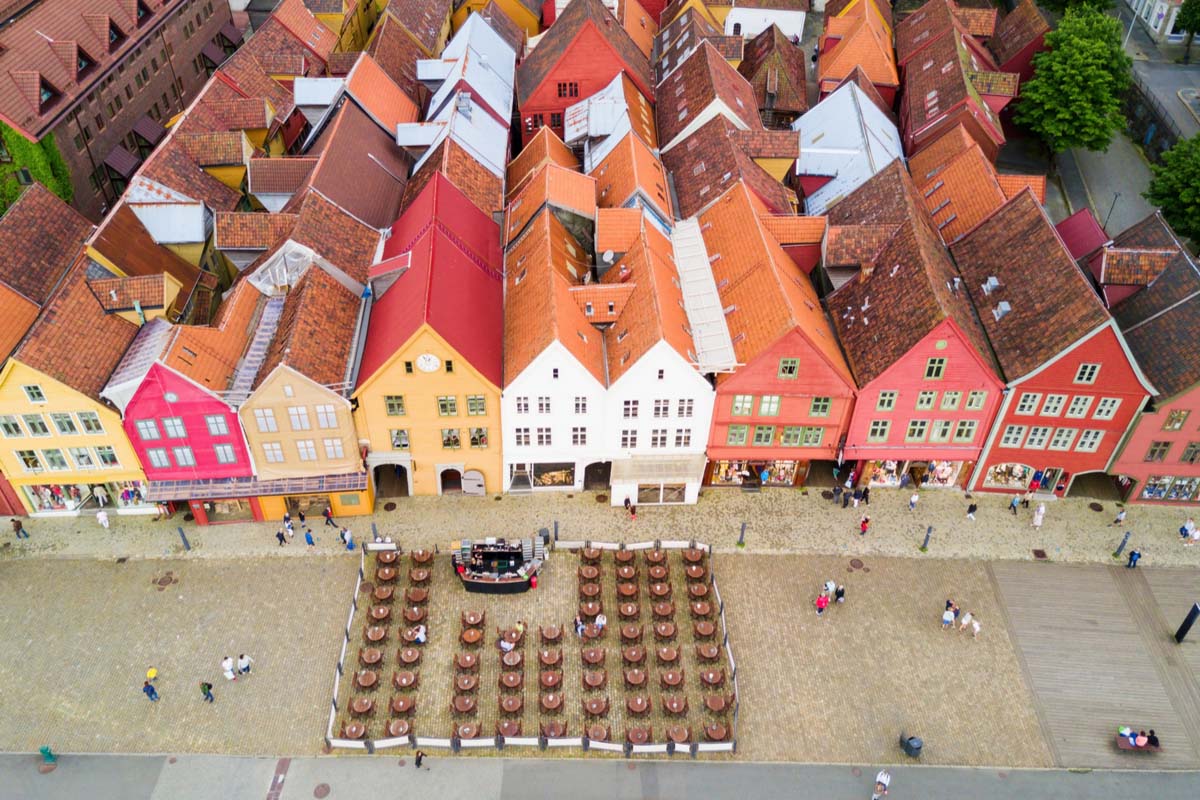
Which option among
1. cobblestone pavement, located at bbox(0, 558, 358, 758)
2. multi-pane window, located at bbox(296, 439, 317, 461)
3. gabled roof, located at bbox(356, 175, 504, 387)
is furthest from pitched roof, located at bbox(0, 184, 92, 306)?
gabled roof, located at bbox(356, 175, 504, 387)

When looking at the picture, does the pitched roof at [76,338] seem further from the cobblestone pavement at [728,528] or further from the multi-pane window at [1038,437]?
the multi-pane window at [1038,437]

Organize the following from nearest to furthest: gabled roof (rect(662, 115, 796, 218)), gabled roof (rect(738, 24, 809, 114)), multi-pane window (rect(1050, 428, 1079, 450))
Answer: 1. multi-pane window (rect(1050, 428, 1079, 450))
2. gabled roof (rect(662, 115, 796, 218))
3. gabled roof (rect(738, 24, 809, 114))

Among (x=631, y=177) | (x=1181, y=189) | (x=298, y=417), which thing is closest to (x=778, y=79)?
(x=631, y=177)

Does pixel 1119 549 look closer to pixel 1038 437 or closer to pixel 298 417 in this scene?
pixel 1038 437

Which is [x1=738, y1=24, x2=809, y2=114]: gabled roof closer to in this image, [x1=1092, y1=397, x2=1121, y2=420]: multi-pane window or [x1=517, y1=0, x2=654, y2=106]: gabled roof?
[x1=517, y1=0, x2=654, y2=106]: gabled roof

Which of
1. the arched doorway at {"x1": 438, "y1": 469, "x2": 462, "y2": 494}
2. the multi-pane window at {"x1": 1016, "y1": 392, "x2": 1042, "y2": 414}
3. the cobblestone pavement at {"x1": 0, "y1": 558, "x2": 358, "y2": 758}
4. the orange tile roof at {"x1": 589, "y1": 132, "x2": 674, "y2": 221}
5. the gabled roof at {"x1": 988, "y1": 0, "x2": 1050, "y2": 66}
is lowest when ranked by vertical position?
the cobblestone pavement at {"x1": 0, "y1": 558, "x2": 358, "y2": 758}

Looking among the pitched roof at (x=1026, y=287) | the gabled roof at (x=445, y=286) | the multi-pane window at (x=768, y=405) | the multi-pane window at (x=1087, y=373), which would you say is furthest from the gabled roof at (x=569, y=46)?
the multi-pane window at (x=1087, y=373)

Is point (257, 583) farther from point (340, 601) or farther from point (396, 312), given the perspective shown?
point (396, 312)
